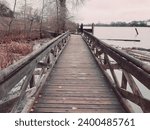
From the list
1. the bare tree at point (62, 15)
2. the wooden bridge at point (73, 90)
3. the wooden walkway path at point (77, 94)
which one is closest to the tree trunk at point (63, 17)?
the bare tree at point (62, 15)

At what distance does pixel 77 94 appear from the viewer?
6.55 m

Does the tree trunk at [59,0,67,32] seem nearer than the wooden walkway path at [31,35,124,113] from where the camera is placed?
No

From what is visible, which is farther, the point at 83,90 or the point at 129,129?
the point at 83,90

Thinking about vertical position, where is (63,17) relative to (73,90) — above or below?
above

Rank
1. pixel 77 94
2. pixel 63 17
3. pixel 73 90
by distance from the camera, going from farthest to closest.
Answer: pixel 63 17 → pixel 73 90 → pixel 77 94

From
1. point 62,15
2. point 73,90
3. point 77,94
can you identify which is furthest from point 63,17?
point 77,94

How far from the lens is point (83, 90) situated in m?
6.96

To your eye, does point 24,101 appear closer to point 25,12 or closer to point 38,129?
point 38,129

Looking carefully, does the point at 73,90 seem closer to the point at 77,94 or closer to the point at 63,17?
the point at 77,94

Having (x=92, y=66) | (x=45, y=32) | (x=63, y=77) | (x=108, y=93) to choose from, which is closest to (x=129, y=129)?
(x=108, y=93)

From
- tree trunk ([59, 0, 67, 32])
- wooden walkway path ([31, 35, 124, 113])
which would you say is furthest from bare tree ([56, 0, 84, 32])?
wooden walkway path ([31, 35, 124, 113])

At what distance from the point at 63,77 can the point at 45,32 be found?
28941 mm

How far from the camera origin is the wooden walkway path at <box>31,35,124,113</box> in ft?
18.3

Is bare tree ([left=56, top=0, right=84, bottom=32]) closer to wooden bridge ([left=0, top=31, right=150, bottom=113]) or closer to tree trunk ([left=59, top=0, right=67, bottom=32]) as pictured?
tree trunk ([left=59, top=0, right=67, bottom=32])
